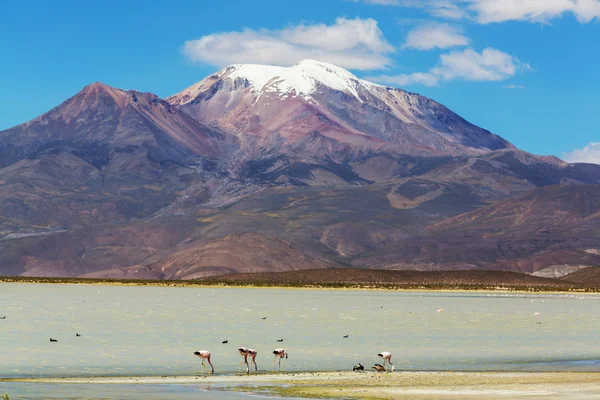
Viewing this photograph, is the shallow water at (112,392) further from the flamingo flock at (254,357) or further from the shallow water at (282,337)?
the flamingo flock at (254,357)

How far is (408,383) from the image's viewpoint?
31578 millimetres

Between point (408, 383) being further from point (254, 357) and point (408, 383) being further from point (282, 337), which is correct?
point (282, 337)

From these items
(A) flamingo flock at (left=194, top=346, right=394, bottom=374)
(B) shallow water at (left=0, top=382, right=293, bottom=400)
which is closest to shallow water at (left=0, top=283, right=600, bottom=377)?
(A) flamingo flock at (left=194, top=346, right=394, bottom=374)

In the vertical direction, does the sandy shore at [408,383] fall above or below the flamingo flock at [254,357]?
below

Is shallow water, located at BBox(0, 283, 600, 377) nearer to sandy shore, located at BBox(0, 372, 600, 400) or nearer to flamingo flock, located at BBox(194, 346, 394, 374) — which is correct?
flamingo flock, located at BBox(194, 346, 394, 374)

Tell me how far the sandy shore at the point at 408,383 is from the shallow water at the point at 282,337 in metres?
1.99

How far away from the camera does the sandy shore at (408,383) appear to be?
94.0 feet

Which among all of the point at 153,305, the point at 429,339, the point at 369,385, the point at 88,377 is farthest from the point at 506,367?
the point at 153,305

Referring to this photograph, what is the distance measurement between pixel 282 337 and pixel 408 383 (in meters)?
16.3

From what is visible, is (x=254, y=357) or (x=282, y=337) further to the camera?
(x=282, y=337)

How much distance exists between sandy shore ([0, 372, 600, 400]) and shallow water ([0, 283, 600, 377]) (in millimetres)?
1986

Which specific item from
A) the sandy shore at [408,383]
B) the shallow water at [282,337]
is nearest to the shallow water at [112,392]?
the sandy shore at [408,383]

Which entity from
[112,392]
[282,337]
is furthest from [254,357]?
[282,337]

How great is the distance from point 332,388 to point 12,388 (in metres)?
9.09
